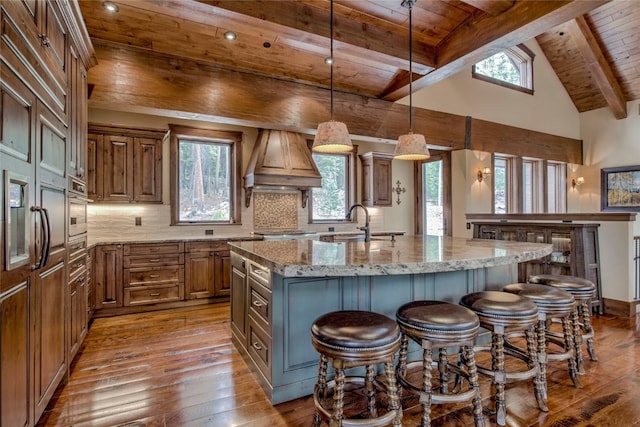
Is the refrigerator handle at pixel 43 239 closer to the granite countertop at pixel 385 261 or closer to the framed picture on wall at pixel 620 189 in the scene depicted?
the granite countertop at pixel 385 261

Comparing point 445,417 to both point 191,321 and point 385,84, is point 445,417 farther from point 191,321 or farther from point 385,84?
point 385,84

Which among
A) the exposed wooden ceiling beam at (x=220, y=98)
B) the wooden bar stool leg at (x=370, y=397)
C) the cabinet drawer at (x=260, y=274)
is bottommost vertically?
the wooden bar stool leg at (x=370, y=397)

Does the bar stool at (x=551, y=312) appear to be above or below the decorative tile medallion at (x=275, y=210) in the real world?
below

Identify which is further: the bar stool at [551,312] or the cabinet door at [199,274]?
the cabinet door at [199,274]

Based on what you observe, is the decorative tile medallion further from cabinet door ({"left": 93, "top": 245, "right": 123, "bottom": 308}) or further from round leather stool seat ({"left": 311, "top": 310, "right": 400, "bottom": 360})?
round leather stool seat ({"left": 311, "top": 310, "right": 400, "bottom": 360})

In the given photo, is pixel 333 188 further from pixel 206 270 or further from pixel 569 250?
pixel 569 250

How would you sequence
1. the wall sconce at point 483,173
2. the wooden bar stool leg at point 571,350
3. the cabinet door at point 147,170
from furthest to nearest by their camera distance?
the wall sconce at point 483,173 → the cabinet door at point 147,170 → the wooden bar stool leg at point 571,350

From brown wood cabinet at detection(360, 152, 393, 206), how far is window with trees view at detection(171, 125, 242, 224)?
2.42 metres

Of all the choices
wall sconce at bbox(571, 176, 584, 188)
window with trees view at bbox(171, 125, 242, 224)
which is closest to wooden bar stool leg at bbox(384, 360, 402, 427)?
window with trees view at bbox(171, 125, 242, 224)

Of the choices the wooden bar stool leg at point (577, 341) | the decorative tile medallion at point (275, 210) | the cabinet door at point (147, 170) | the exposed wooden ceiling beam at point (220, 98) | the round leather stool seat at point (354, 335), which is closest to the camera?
the round leather stool seat at point (354, 335)

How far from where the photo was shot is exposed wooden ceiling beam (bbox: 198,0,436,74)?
3.17 meters

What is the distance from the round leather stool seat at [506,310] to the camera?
6.21ft

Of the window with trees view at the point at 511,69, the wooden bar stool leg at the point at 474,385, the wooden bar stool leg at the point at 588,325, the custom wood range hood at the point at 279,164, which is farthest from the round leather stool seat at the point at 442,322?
the window with trees view at the point at 511,69

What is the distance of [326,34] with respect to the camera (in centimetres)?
356
